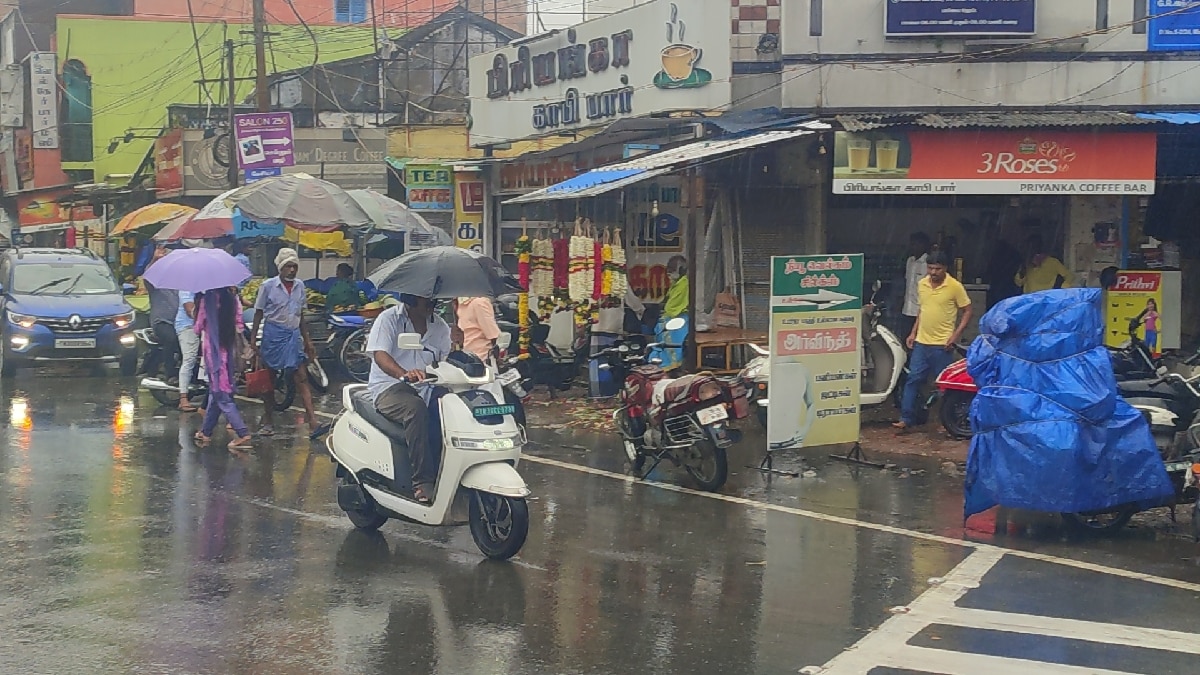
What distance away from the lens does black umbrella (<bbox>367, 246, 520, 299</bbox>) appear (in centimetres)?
839

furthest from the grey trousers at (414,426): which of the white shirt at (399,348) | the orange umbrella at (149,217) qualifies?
the orange umbrella at (149,217)

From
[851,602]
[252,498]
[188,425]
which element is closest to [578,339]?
[188,425]

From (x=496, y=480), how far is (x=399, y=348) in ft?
4.20

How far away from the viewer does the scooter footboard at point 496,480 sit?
302 inches

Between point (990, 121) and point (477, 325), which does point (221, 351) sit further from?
point (990, 121)

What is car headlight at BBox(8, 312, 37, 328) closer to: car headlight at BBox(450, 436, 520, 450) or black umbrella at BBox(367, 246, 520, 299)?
black umbrella at BBox(367, 246, 520, 299)

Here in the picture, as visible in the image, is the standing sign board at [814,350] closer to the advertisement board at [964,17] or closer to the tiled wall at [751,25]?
the advertisement board at [964,17]

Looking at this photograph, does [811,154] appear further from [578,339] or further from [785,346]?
[785,346]

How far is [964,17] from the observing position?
15258 mm

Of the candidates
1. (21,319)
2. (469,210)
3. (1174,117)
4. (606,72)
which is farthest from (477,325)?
(469,210)

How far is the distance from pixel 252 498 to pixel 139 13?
43.8 metres

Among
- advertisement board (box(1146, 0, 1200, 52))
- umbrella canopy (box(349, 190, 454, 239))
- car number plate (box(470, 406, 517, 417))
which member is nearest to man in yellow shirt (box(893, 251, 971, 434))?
advertisement board (box(1146, 0, 1200, 52))

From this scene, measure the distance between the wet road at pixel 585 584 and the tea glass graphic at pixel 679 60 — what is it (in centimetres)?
737

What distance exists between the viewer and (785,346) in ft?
35.8
